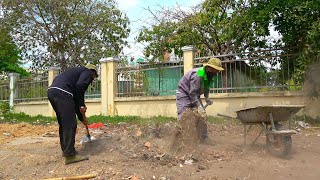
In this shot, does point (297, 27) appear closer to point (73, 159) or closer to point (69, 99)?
point (69, 99)

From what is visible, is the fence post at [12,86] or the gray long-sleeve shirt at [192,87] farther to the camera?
the fence post at [12,86]

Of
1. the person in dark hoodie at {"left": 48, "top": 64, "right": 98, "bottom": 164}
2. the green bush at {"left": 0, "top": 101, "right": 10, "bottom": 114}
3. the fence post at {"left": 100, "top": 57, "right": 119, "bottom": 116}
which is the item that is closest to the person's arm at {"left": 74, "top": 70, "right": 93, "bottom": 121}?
the person in dark hoodie at {"left": 48, "top": 64, "right": 98, "bottom": 164}

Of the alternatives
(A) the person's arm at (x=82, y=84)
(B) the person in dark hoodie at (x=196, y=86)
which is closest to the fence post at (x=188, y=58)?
(B) the person in dark hoodie at (x=196, y=86)

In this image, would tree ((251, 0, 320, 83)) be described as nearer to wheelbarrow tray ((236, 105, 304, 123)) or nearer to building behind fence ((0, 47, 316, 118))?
building behind fence ((0, 47, 316, 118))

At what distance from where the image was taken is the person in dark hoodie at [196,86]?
6.02 m

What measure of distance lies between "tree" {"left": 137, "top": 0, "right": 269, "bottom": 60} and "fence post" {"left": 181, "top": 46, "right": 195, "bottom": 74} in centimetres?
121

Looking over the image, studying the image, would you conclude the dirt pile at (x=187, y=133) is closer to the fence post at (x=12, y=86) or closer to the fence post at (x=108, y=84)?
the fence post at (x=108, y=84)

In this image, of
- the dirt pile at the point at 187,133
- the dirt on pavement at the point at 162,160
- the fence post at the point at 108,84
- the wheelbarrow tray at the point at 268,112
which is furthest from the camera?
the fence post at the point at 108,84

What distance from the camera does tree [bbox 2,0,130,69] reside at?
19.6 meters

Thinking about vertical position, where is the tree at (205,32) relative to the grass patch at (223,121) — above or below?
above

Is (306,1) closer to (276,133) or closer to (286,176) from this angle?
(276,133)

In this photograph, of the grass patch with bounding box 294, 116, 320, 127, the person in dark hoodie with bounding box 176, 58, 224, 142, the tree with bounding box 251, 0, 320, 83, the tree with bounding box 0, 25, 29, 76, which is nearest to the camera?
the person in dark hoodie with bounding box 176, 58, 224, 142

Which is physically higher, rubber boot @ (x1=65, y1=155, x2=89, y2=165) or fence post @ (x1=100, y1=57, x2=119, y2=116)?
fence post @ (x1=100, y1=57, x2=119, y2=116)

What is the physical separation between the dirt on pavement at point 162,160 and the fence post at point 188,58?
4828 mm
